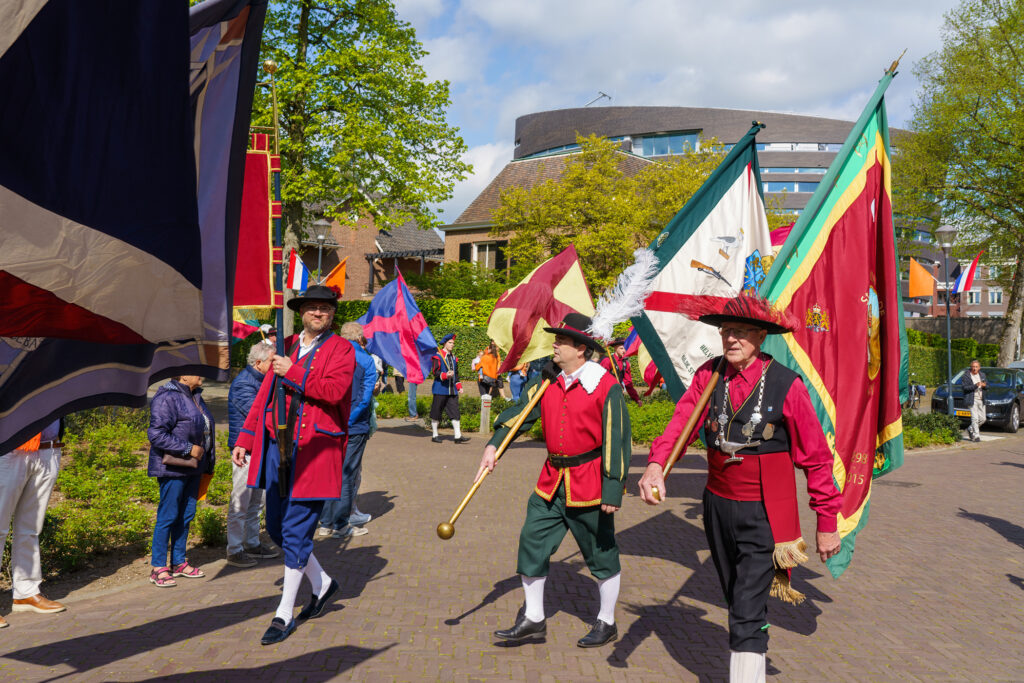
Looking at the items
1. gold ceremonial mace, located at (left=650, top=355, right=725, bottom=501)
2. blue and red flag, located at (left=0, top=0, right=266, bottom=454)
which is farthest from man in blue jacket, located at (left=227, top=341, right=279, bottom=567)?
blue and red flag, located at (left=0, top=0, right=266, bottom=454)

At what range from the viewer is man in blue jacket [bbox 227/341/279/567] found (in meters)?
6.45

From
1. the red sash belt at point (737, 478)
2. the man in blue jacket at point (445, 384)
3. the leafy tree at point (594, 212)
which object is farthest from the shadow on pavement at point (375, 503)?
the leafy tree at point (594, 212)

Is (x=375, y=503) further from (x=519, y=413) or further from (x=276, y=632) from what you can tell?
(x=519, y=413)

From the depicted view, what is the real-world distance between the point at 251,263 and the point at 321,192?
62.3 feet

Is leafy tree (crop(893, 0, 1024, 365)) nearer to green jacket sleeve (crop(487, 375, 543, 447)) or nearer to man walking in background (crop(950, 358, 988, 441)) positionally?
man walking in background (crop(950, 358, 988, 441))

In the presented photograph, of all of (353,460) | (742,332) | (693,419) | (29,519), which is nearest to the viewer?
(742,332)

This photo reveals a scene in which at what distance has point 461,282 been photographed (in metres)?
34.6

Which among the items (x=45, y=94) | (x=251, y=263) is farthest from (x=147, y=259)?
(x=251, y=263)

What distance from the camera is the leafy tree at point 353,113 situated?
22.4 metres

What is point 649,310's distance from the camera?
7211mm

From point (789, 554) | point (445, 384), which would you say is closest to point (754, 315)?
point (789, 554)

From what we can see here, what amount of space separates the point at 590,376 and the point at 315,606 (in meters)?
2.42

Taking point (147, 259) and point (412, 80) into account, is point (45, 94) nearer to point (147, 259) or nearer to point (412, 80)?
point (147, 259)

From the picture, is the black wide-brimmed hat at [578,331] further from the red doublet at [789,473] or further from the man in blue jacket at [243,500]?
A: the man in blue jacket at [243,500]
